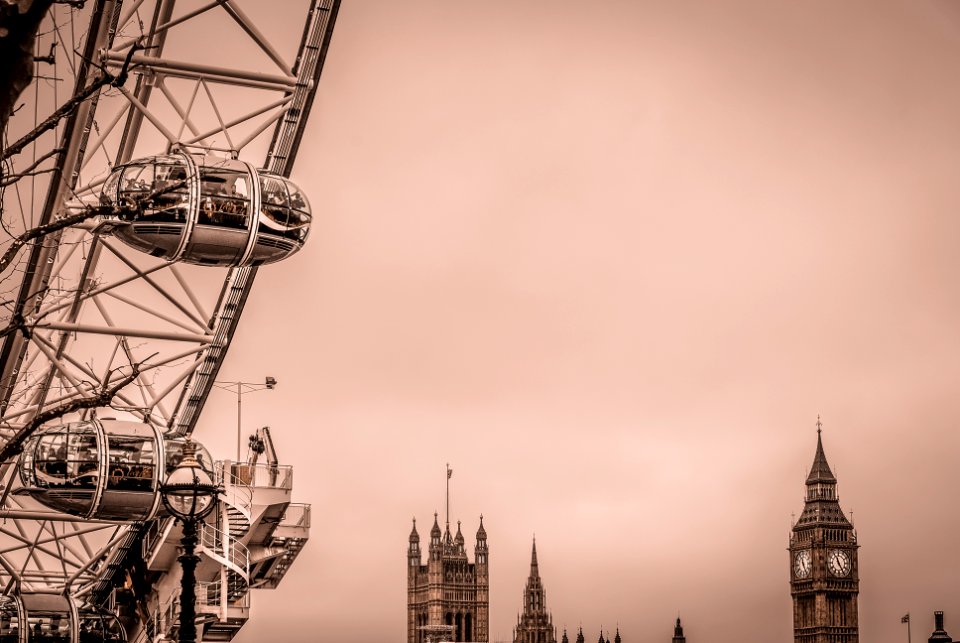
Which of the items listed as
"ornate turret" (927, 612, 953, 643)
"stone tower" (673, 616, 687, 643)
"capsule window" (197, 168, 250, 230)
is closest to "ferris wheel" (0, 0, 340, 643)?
"capsule window" (197, 168, 250, 230)

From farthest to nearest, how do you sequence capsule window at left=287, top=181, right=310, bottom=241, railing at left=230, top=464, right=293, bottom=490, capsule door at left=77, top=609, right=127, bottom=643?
railing at left=230, top=464, right=293, bottom=490 < capsule door at left=77, top=609, right=127, bottom=643 < capsule window at left=287, top=181, right=310, bottom=241

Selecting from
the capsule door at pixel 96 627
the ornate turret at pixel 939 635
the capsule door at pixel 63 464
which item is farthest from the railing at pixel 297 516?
the ornate turret at pixel 939 635

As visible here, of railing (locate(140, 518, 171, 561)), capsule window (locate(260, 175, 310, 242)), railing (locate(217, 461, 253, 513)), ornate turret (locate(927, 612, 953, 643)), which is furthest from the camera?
ornate turret (locate(927, 612, 953, 643))

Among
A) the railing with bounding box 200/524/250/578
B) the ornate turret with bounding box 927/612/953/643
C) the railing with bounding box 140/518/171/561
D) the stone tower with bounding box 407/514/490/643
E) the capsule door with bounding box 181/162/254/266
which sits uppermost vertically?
the stone tower with bounding box 407/514/490/643

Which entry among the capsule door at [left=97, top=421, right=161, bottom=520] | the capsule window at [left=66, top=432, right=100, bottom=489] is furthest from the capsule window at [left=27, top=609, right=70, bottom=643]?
the capsule window at [left=66, top=432, right=100, bottom=489]

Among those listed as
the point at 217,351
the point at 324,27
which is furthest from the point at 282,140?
the point at 217,351

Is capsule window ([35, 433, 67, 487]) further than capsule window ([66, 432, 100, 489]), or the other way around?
capsule window ([66, 432, 100, 489])

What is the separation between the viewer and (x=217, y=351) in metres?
26.3

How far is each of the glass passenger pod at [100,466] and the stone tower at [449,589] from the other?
17187 centimetres

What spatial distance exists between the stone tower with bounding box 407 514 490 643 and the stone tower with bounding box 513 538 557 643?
4.63m

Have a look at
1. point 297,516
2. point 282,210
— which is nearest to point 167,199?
point 282,210

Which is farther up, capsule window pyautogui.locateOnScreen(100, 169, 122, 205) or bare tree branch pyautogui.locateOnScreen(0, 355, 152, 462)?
capsule window pyautogui.locateOnScreen(100, 169, 122, 205)

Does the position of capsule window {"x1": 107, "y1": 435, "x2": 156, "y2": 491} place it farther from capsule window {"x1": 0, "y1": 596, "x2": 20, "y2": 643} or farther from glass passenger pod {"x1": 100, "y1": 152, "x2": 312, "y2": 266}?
capsule window {"x1": 0, "y1": 596, "x2": 20, "y2": 643}

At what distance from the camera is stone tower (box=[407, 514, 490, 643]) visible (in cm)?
19212
